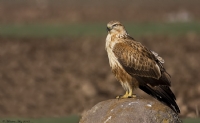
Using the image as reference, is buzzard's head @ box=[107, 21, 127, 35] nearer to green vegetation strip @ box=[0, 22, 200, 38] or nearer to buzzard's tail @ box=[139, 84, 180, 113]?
buzzard's tail @ box=[139, 84, 180, 113]

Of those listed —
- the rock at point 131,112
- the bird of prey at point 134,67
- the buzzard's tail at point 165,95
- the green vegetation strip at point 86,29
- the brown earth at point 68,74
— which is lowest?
the rock at point 131,112

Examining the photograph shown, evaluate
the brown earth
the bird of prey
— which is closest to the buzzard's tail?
the bird of prey

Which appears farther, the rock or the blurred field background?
the blurred field background

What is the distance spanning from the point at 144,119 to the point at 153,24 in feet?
104

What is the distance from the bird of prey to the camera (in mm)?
13969

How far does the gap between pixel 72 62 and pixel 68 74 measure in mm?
3019

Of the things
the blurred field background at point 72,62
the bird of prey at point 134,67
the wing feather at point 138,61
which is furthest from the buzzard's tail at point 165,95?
the blurred field background at point 72,62

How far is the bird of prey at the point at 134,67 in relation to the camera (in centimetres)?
1397

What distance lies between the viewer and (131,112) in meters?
13.1

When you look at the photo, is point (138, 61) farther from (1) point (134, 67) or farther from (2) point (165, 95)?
(2) point (165, 95)

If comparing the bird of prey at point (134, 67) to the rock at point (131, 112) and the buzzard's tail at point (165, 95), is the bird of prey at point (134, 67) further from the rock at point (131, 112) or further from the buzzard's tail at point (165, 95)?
the rock at point (131, 112)

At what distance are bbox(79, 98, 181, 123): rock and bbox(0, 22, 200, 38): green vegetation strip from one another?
25331 mm

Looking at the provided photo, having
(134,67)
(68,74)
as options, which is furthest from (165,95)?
(68,74)

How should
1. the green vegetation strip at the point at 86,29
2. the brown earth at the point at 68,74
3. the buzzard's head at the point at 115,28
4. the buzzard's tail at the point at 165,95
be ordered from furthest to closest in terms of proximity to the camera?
the green vegetation strip at the point at 86,29, the brown earth at the point at 68,74, the buzzard's head at the point at 115,28, the buzzard's tail at the point at 165,95
